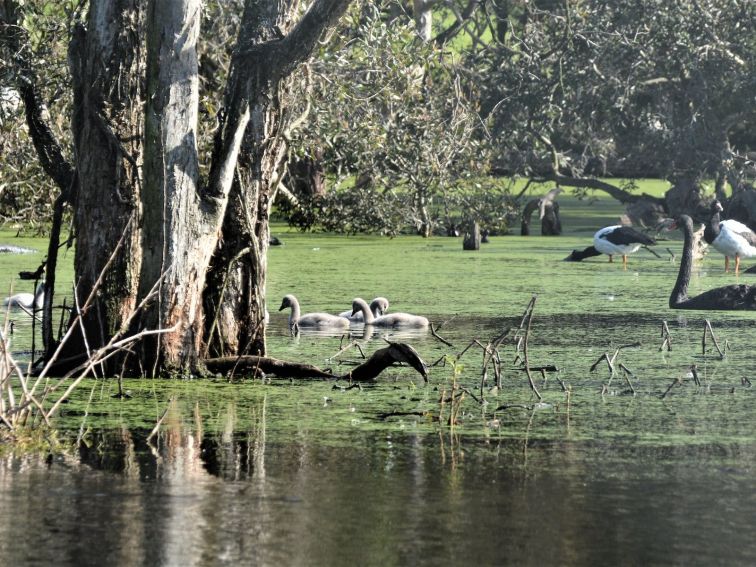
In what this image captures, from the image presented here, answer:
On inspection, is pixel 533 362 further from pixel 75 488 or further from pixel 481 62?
pixel 481 62

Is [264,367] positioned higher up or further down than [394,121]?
further down

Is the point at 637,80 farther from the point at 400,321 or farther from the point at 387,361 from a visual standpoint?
the point at 387,361

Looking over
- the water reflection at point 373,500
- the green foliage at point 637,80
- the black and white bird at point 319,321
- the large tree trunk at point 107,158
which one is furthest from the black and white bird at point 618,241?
the water reflection at point 373,500

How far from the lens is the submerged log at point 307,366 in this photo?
393 inches

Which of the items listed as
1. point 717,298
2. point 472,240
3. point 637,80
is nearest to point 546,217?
point 637,80

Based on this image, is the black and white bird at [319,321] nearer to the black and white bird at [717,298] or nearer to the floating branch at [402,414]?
the black and white bird at [717,298]

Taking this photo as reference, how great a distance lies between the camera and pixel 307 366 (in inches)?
411

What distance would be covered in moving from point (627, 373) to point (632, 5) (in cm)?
1880

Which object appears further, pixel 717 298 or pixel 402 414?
pixel 717 298

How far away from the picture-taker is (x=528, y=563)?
5621mm

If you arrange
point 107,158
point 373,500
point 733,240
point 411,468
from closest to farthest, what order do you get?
point 373,500
point 411,468
point 107,158
point 733,240

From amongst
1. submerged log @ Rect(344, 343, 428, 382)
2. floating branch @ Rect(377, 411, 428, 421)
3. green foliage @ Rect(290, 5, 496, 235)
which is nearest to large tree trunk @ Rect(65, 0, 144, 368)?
submerged log @ Rect(344, 343, 428, 382)

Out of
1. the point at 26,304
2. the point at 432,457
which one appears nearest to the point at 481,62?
the point at 26,304

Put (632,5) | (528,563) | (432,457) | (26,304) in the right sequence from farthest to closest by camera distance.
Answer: (632,5)
(26,304)
(432,457)
(528,563)
